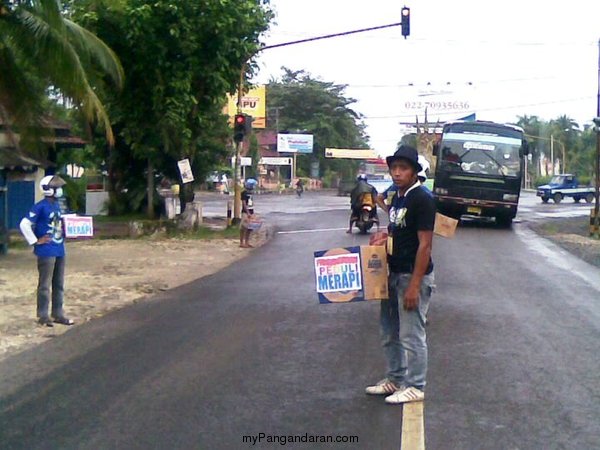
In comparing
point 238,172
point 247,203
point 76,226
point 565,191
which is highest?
point 238,172

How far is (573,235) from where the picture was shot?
27.0 meters

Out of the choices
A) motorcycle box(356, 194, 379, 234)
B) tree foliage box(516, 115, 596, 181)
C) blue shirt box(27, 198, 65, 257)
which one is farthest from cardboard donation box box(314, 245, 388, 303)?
tree foliage box(516, 115, 596, 181)

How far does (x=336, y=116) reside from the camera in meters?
84.6

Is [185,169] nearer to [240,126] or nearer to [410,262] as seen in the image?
[240,126]

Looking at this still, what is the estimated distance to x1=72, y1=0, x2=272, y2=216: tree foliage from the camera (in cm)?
2339

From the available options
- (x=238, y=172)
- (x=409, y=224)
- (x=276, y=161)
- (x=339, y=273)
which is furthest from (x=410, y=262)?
(x=276, y=161)

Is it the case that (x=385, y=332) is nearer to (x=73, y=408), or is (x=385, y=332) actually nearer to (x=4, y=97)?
(x=73, y=408)

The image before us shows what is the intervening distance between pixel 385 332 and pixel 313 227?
2212 centimetres

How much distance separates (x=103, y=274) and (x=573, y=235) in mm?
16010

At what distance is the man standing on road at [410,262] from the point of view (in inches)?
262

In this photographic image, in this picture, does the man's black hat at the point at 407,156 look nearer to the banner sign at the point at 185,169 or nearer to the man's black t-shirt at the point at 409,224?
the man's black t-shirt at the point at 409,224

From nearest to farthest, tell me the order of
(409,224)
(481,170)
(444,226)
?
(409,224) → (444,226) → (481,170)

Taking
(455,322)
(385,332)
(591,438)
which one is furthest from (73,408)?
(455,322)

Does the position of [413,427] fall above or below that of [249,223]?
below
